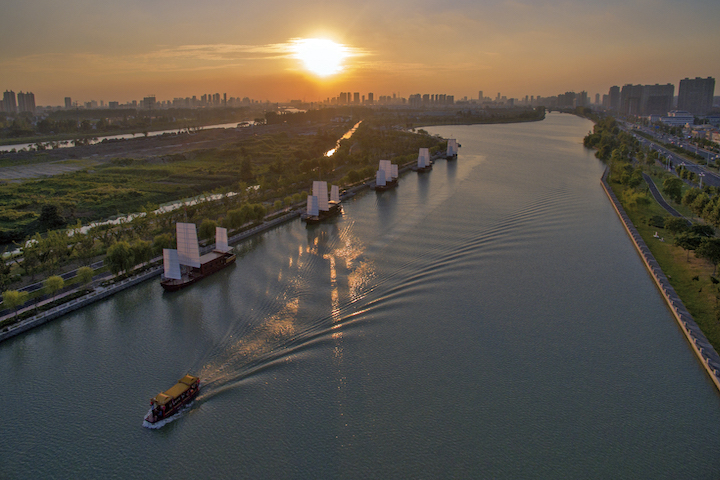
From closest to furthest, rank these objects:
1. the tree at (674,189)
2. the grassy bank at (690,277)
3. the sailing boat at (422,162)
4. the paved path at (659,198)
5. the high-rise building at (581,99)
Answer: the grassy bank at (690,277)
the paved path at (659,198)
the tree at (674,189)
the sailing boat at (422,162)
the high-rise building at (581,99)

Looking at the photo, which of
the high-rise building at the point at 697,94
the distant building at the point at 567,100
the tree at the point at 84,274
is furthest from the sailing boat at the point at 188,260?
the distant building at the point at 567,100

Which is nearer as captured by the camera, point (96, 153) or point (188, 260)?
point (188, 260)

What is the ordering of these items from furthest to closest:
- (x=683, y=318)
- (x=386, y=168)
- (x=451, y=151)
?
(x=451, y=151), (x=386, y=168), (x=683, y=318)

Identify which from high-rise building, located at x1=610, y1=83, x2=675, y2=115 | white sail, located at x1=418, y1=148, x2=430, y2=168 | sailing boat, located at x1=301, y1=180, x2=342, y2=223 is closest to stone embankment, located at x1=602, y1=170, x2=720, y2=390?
sailing boat, located at x1=301, y1=180, x2=342, y2=223

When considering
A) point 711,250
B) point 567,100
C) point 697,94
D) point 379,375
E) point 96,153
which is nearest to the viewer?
point 379,375

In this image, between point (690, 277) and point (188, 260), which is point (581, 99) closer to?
point (690, 277)

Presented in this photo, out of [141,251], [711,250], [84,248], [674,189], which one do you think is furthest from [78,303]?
[674,189]

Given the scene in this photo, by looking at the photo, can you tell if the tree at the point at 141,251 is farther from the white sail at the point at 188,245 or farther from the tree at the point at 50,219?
the tree at the point at 50,219

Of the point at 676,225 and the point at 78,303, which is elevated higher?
the point at 676,225
